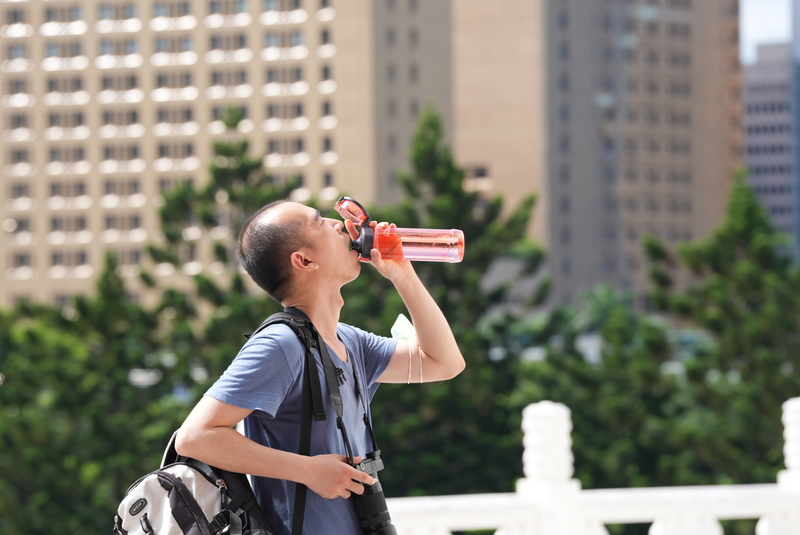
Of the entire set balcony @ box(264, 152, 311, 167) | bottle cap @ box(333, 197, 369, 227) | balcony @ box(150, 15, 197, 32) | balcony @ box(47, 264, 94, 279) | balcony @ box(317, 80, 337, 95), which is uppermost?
balcony @ box(150, 15, 197, 32)

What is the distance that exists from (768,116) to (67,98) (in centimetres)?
5847

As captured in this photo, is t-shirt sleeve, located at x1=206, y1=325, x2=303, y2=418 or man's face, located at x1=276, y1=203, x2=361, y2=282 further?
man's face, located at x1=276, y1=203, x2=361, y2=282

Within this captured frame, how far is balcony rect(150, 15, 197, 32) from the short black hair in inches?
2665

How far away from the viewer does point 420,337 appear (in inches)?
82.8

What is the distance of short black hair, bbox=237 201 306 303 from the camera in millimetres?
1900

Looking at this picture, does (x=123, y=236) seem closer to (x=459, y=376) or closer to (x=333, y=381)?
(x=459, y=376)

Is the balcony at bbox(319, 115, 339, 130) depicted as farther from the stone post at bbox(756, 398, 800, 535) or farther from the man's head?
the man's head

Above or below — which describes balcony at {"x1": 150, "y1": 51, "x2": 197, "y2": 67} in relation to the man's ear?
above

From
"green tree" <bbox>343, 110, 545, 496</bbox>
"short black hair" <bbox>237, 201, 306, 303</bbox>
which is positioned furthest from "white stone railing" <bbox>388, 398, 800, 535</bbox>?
"green tree" <bbox>343, 110, 545, 496</bbox>

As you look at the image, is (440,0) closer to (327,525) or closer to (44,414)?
(44,414)

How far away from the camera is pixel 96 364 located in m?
26.5

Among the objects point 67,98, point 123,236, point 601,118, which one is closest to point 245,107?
point 123,236

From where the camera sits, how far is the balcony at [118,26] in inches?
2657

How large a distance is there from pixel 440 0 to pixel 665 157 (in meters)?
20.2
